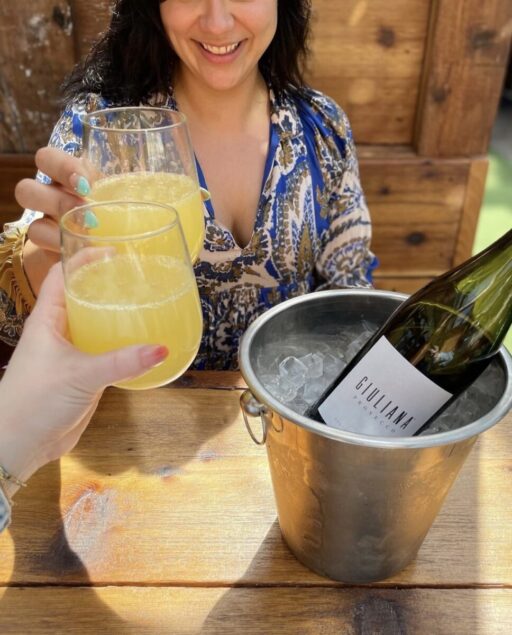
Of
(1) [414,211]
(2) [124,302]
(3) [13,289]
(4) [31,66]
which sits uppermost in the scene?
(2) [124,302]

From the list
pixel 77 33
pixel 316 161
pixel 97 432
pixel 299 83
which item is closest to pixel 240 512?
pixel 97 432

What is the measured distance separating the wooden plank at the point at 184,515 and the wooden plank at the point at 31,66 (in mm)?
1277

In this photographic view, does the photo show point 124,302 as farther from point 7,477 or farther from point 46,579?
point 46,579

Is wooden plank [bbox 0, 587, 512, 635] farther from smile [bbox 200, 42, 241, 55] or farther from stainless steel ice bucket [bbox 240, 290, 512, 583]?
smile [bbox 200, 42, 241, 55]

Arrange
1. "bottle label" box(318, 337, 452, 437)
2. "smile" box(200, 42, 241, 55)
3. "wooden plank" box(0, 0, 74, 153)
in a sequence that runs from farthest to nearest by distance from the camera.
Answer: "wooden plank" box(0, 0, 74, 153), "smile" box(200, 42, 241, 55), "bottle label" box(318, 337, 452, 437)

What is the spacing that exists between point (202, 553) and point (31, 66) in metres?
1.63

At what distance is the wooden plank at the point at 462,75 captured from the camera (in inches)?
75.5

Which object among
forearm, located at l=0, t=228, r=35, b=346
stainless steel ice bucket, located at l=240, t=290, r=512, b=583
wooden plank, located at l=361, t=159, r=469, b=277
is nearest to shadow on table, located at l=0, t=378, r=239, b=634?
stainless steel ice bucket, located at l=240, t=290, r=512, b=583

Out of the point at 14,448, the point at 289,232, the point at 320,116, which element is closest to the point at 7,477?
the point at 14,448

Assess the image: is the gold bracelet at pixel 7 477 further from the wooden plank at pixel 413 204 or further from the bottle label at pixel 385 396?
the wooden plank at pixel 413 204

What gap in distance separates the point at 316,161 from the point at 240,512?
1008mm

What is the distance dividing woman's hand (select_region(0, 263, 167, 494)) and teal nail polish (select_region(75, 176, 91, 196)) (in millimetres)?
261

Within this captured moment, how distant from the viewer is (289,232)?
1525mm

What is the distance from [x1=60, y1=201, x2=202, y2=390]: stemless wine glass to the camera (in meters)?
0.67
